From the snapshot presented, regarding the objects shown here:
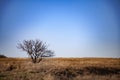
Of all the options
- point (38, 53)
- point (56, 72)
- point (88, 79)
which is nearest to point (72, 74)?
point (56, 72)

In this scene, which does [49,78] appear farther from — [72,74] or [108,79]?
[108,79]

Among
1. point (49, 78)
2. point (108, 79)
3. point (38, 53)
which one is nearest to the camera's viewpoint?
point (49, 78)

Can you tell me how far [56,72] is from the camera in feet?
53.6

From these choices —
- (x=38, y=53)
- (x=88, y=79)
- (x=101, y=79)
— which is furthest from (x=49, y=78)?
(x=38, y=53)

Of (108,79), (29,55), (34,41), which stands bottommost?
(108,79)

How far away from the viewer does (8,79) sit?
13375mm

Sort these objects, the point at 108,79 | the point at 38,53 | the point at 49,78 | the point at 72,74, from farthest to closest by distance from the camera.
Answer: the point at 38,53
the point at 72,74
the point at 108,79
the point at 49,78

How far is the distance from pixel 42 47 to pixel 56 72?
1182 cm

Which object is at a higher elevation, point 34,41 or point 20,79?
point 34,41

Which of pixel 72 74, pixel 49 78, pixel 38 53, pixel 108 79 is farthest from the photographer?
pixel 38 53

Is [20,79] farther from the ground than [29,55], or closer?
closer

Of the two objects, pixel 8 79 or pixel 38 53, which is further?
pixel 38 53

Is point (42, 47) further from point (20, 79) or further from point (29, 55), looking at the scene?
point (20, 79)

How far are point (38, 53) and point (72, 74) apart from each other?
12218mm
